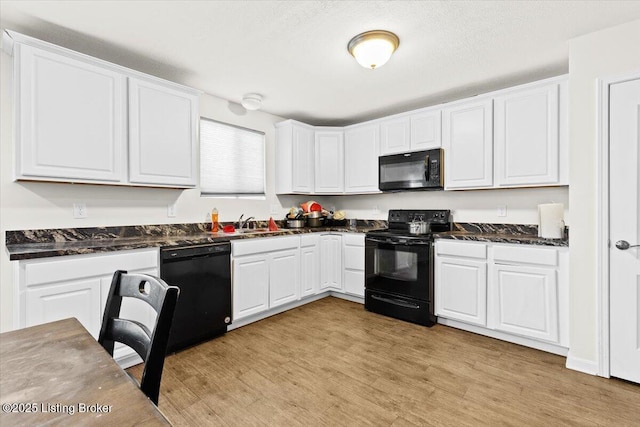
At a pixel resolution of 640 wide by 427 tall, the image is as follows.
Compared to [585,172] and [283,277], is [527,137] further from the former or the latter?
[283,277]

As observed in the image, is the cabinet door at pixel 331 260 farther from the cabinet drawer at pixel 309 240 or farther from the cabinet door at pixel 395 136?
the cabinet door at pixel 395 136

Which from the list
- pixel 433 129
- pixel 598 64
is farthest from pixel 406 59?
pixel 598 64

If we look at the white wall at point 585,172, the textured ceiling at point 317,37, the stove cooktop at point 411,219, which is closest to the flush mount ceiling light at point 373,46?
the textured ceiling at point 317,37

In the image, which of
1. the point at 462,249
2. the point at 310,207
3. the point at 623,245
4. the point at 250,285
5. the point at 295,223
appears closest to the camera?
the point at 623,245

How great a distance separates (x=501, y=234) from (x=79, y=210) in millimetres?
3801

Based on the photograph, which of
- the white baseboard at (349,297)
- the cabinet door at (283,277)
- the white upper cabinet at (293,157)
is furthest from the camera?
the white upper cabinet at (293,157)

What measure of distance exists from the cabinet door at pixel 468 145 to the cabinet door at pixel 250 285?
2134mm

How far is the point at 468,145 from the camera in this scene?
316cm

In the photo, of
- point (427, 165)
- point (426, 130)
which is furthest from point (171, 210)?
point (426, 130)

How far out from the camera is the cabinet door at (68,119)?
203cm

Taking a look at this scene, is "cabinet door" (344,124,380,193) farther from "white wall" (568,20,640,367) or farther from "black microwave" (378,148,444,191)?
"white wall" (568,20,640,367)

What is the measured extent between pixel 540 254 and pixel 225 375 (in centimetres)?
257

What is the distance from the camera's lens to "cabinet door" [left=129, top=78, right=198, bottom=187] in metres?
2.51

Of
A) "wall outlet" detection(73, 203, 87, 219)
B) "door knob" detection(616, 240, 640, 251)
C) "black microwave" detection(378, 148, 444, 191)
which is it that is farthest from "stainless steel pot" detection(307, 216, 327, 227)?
"door knob" detection(616, 240, 640, 251)
